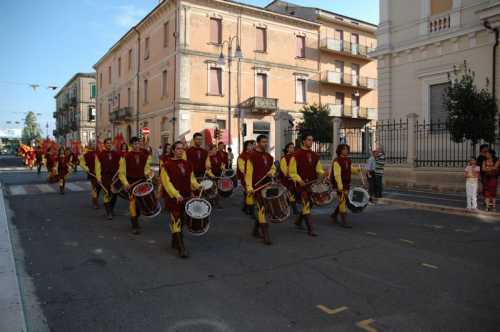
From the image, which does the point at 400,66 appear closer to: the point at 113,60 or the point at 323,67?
the point at 323,67

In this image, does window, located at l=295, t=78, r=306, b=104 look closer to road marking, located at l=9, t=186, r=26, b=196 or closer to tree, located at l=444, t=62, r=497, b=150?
tree, located at l=444, t=62, r=497, b=150

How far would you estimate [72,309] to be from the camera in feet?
14.6

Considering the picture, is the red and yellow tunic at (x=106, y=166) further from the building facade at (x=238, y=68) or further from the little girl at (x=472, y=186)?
the building facade at (x=238, y=68)

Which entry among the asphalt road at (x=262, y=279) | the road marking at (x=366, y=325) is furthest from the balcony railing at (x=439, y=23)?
the road marking at (x=366, y=325)

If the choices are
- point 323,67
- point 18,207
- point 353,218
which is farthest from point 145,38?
point 353,218

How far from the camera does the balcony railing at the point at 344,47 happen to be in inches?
1586

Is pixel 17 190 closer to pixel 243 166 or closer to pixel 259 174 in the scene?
pixel 243 166

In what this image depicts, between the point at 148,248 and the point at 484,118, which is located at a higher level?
the point at 484,118

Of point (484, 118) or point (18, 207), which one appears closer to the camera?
point (18, 207)

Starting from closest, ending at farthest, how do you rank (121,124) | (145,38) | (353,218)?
(353,218) < (145,38) < (121,124)

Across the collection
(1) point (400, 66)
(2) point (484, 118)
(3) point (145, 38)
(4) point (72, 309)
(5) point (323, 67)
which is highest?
(3) point (145, 38)

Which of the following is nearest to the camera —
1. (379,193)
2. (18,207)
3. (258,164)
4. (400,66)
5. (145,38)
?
(258,164)

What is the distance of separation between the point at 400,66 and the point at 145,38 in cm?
2690

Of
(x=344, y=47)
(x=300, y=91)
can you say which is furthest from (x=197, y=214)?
(x=344, y=47)
